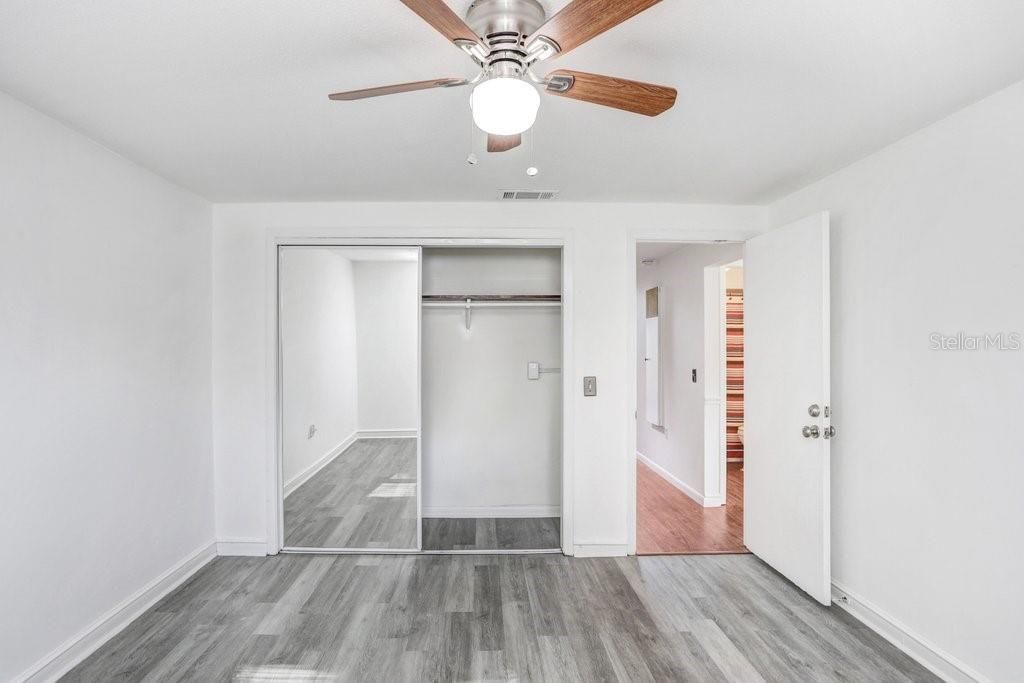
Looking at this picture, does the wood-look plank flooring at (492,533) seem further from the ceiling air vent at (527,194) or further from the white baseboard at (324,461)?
the ceiling air vent at (527,194)

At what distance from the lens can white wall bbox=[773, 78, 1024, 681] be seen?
1.89 metres

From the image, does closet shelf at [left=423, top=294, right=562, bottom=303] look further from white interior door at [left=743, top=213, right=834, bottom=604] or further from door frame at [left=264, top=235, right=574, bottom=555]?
white interior door at [left=743, top=213, right=834, bottom=604]

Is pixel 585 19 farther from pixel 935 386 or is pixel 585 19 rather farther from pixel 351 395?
pixel 351 395

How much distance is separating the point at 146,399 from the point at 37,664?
122 centimetres

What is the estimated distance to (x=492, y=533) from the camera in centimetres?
373

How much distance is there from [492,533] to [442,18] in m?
3.42

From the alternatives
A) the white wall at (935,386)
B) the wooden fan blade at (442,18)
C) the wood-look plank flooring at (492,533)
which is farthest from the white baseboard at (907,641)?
the wooden fan blade at (442,18)

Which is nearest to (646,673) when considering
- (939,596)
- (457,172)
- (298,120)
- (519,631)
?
(519,631)

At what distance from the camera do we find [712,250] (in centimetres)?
420

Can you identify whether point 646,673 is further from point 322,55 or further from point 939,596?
point 322,55

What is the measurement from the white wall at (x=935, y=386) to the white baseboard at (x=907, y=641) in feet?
0.09

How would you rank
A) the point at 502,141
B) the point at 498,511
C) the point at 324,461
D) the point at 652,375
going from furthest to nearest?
the point at 652,375 → the point at 498,511 → the point at 324,461 → the point at 502,141

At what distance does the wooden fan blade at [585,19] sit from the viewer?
1.08m

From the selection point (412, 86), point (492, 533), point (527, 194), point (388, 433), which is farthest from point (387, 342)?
point (412, 86)
